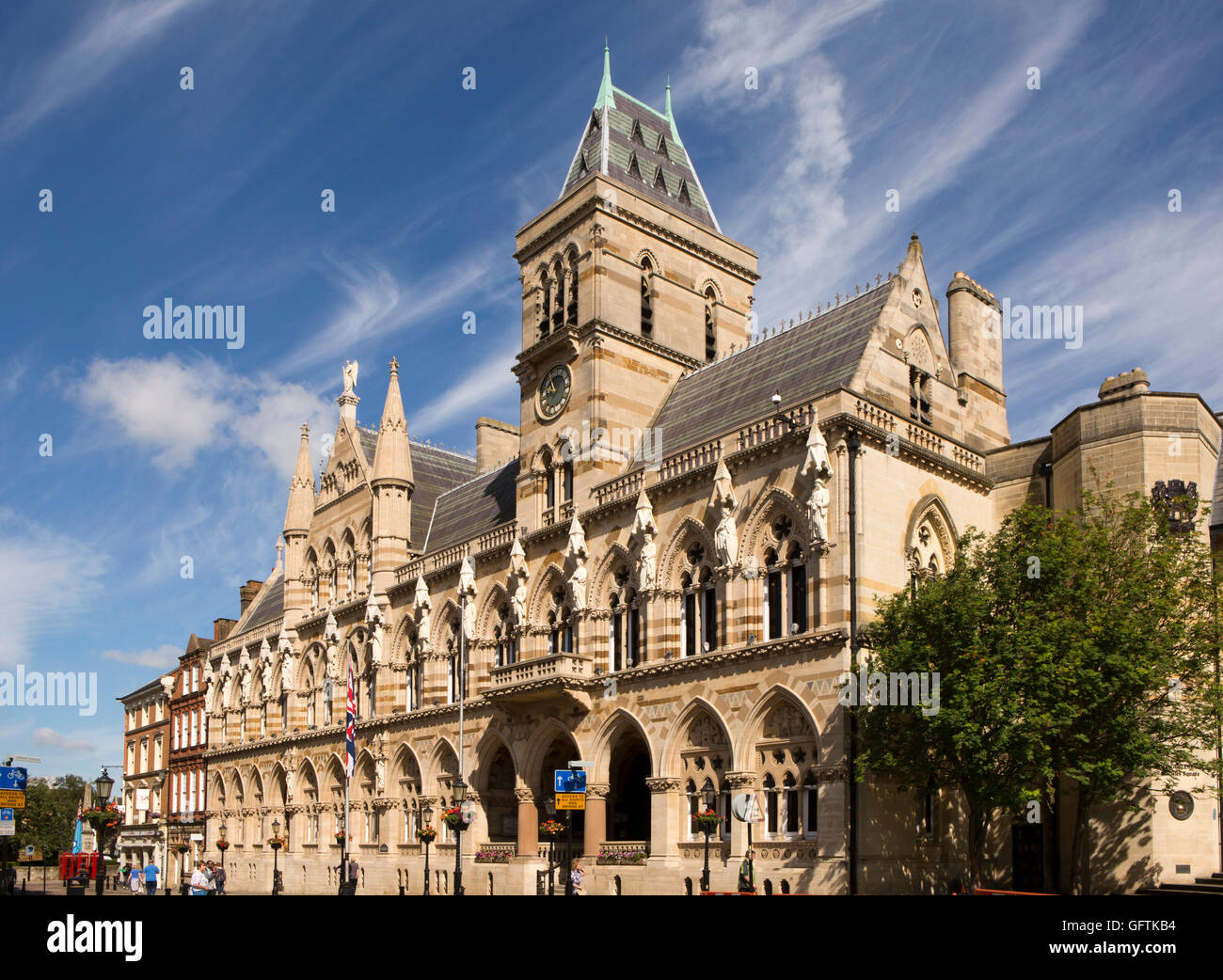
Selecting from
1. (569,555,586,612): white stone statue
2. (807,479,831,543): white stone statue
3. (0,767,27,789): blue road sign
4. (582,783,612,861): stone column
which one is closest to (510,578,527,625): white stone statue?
(569,555,586,612): white stone statue

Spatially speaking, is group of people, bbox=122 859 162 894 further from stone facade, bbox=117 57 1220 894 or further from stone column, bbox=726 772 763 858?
stone column, bbox=726 772 763 858

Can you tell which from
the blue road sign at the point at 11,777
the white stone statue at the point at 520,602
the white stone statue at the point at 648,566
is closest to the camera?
the white stone statue at the point at 648,566

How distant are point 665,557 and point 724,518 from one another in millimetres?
3295

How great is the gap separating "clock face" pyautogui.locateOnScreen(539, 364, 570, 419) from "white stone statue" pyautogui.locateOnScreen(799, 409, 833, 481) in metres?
13.6

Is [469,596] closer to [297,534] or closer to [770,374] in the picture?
[770,374]

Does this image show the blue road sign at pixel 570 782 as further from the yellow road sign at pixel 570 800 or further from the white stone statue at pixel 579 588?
the white stone statue at pixel 579 588

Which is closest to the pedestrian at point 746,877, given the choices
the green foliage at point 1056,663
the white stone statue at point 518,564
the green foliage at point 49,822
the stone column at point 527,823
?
the green foliage at point 1056,663

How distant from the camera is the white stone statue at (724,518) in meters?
33.5

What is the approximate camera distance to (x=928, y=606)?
27875 millimetres

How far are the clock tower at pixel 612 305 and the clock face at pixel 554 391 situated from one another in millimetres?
56

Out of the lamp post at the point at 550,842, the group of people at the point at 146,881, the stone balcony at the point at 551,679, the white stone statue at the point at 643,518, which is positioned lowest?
the group of people at the point at 146,881

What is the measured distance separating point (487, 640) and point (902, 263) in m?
20.1
